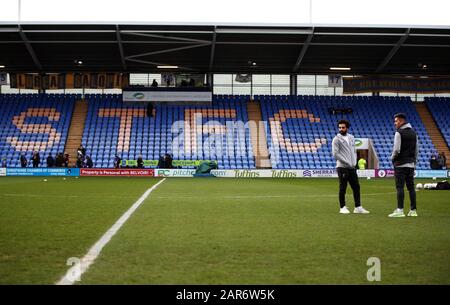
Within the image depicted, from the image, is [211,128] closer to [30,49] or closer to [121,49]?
[121,49]

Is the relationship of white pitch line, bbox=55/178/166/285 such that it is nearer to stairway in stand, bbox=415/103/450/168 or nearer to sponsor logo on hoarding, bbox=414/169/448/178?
sponsor logo on hoarding, bbox=414/169/448/178

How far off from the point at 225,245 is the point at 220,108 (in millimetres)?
41226

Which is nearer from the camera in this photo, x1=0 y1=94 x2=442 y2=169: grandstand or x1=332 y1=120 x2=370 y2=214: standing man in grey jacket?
x1=332 y1=120 x2=370 y2=214: standing man in grey jacket

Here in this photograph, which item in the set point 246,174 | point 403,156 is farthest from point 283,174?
point 403,156

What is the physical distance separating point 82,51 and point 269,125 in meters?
15.7

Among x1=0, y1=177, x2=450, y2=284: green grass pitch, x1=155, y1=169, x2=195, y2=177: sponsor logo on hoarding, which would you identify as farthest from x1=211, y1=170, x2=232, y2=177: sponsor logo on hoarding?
x1=0, y1=177, x2=450, y2=284: green grass pitch

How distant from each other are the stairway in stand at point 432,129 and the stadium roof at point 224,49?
10.2ft

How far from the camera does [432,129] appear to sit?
47719mm

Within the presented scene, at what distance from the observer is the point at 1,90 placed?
50.3 meters

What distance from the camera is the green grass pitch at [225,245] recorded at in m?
5.60

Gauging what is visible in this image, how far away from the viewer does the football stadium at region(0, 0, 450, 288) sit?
15719mm

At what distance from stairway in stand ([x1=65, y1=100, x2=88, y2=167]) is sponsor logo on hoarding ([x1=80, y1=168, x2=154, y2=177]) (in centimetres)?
330

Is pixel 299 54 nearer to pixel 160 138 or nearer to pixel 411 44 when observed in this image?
pixel 411 44

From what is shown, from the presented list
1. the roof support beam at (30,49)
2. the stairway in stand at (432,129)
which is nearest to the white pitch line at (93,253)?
the roof support beam at (30,49)
